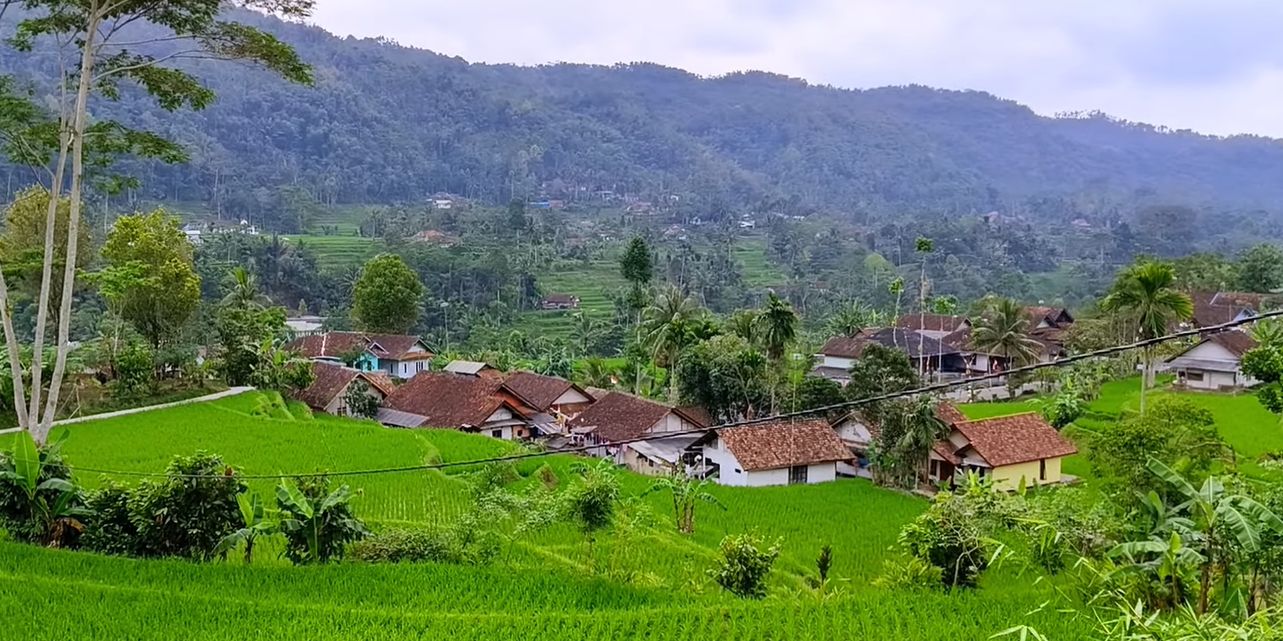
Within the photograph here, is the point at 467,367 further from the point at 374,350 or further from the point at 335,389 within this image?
the point at 335,389

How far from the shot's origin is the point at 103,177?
1406 cm

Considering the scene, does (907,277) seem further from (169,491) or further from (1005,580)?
(169,491)

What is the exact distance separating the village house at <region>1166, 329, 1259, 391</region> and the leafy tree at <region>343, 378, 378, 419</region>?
32.9 metres

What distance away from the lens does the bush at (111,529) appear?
1195 centimetres

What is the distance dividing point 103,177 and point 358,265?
5460cm

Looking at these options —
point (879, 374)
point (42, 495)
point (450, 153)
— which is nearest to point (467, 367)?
point (879, 374)

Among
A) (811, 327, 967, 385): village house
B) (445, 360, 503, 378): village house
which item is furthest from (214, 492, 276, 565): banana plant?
(811, 327, 967, 385): village house

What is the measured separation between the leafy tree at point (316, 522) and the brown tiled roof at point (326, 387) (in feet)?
77.6

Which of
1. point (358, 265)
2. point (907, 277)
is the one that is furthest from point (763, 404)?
point (907, 277)

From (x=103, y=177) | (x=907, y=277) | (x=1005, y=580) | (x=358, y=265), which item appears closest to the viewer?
(x=103, y=177)

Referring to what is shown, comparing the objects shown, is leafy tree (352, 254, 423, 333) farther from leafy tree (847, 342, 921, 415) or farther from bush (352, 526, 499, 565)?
bush (352, 526, 499, 565)

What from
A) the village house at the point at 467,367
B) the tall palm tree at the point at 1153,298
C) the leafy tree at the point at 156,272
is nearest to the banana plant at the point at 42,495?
the leafy tree at the point at 156,272

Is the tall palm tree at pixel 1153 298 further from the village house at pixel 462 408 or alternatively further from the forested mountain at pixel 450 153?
the forested mountain at pixel 450 153

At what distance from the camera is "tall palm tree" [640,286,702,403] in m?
36.7
